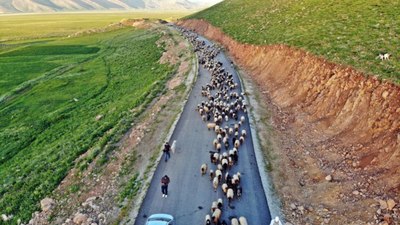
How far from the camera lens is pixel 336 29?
1834 inches

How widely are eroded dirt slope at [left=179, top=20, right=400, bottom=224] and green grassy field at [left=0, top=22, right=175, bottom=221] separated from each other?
15014 millimetres

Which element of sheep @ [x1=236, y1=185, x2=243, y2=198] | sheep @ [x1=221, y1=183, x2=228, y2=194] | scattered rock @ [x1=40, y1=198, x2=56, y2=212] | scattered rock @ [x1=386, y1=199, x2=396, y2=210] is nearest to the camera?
scattered rock @ [x1=386, y1=199, x2=396, y2=210]

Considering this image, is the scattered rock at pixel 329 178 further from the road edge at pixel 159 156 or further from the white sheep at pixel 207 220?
the road edge at pixel 159 156

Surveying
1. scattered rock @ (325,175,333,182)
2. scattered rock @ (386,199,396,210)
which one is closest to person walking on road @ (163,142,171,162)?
scattered rock @ (325,175,333,182)

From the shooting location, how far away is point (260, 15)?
80.6 m

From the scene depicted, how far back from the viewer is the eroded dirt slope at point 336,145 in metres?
20.7

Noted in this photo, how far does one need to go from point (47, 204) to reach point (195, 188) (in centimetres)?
1012

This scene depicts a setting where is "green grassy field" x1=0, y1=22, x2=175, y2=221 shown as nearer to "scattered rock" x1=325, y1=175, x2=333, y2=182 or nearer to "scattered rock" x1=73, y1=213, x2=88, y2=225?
"scattered rock" x1=73, y1=213, x2=88, y2=225

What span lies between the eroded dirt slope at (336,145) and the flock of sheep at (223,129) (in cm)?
311

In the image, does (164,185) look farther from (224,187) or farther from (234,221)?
(234,221)

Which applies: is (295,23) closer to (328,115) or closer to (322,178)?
(328,115)

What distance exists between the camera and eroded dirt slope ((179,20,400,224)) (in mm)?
20672

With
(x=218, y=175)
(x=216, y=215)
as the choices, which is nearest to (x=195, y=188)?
(x=218, y=175)

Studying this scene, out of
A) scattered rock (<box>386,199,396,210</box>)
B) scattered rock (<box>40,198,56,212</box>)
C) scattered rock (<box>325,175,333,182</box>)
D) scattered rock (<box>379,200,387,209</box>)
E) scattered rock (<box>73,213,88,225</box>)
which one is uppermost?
scattered rock (<box>386,199,396,210</box>)
